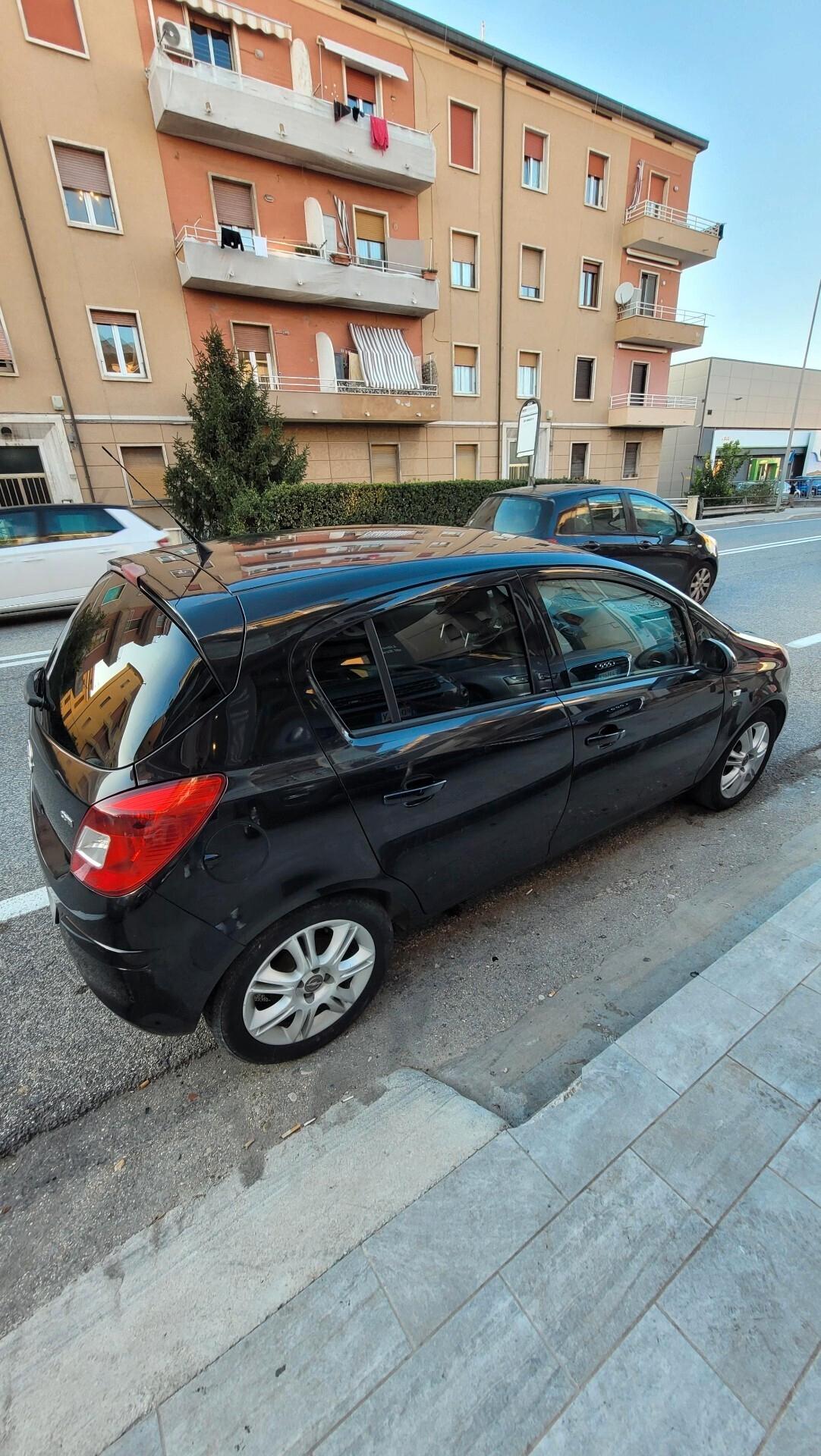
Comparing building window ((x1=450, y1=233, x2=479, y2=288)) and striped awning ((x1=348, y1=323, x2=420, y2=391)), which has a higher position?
building window ((x1=450, y1=233, x2=479, y2=288))

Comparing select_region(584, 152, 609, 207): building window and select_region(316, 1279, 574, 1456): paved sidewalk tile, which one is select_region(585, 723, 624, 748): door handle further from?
select_region(584, 152, 609, 207): building window

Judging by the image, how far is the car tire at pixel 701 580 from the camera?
8.07m

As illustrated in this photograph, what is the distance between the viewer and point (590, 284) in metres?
22.2

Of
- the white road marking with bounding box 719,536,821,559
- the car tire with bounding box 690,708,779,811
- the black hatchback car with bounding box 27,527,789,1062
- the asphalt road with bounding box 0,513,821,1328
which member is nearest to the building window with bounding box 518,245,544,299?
the white road marking with bounding box 719,536,821,559

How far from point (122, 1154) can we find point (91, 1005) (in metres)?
0.63

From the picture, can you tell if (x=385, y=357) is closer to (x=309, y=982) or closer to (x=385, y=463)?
(x=385, y=463)

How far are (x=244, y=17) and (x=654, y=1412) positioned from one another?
75.4 feet

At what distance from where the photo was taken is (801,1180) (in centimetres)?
155

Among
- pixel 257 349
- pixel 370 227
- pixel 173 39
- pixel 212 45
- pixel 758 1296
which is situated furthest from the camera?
pixel 370 227

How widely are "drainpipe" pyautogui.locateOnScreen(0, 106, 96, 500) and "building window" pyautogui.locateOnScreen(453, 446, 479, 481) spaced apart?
1131 cm

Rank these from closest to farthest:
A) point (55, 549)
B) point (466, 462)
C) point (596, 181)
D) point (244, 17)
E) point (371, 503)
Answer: point (55, 549)
point (371, 503)
point (244, 17)
point (466, 462)
point (596, 181)

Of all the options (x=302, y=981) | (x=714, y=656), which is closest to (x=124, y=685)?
(x=302, y=981)

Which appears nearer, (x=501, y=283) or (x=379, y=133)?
(x=379, y=133)

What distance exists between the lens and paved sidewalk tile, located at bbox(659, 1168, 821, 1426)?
3.99 feet
